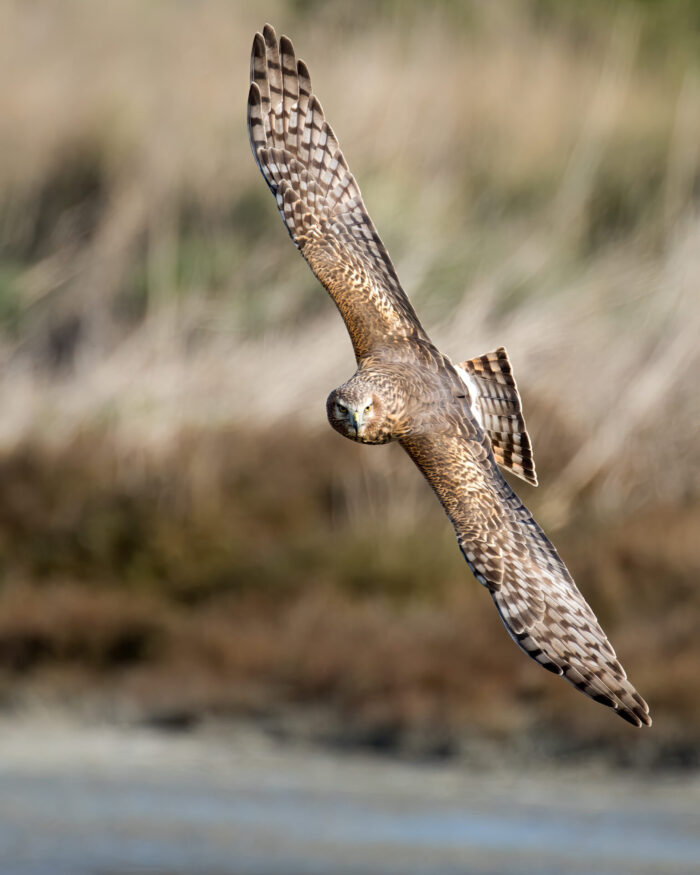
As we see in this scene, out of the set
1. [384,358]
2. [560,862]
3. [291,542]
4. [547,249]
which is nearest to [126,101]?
[547,249]

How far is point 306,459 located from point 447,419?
9.57 m

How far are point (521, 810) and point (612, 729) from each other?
0.94 meters

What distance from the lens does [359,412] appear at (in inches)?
194

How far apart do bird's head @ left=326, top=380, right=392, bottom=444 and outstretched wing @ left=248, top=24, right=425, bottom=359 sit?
622 mm

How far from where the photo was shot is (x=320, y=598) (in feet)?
47.9

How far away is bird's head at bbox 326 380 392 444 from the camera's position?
4930mm

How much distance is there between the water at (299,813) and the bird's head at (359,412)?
9.18 metres

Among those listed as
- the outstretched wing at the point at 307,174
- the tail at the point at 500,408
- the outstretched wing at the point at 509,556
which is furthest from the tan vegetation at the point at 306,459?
the outstretched wing at the point at 509,556

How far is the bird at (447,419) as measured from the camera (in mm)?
5020

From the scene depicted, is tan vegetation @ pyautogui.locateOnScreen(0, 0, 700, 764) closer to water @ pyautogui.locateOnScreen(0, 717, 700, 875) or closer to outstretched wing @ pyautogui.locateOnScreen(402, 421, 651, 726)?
water @ pyautogui.locateOnScreen(0, 717, 700, 875)

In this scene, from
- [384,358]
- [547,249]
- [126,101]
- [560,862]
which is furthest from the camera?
[126,101]

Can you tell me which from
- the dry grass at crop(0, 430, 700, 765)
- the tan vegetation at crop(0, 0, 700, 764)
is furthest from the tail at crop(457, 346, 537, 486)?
the dry grass at crop(0, 430, 700, 765)

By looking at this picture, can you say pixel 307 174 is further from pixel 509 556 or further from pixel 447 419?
pixel 509 556

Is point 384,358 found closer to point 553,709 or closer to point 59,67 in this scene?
point 553,709
